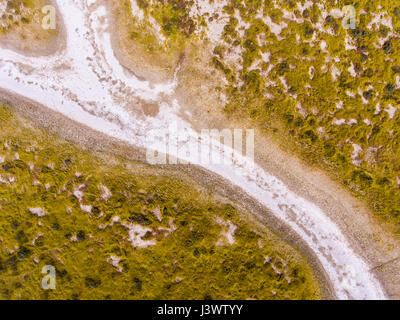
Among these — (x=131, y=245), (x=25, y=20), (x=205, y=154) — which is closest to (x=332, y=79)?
(x=205, y=154)

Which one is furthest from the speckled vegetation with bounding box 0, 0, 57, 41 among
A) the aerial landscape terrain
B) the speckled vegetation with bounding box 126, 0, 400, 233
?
the speckled vegetation with bounding box 126, 0, 400, 233

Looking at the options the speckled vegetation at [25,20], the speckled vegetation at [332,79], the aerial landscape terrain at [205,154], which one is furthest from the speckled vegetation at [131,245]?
the speckled vegetation at [25,20]

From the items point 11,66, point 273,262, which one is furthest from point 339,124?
point 11,66

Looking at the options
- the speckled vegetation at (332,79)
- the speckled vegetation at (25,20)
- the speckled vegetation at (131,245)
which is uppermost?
the speckled vegetation at (25,20)

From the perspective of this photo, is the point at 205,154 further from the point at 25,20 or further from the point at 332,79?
the point at 25,20

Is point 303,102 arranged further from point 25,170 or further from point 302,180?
point 25,170

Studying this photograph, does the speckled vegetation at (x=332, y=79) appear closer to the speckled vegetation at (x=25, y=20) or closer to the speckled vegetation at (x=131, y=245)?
the speckled vegetation at (x=131, y=245)

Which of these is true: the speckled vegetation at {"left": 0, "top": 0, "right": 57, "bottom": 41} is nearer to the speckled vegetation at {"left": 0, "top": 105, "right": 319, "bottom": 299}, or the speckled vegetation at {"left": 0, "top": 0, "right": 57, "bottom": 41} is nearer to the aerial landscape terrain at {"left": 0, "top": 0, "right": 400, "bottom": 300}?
the aerial landscape terrain at {"left": 0, "top": 0, "right": 400, "bottom": 300}
